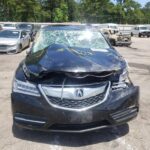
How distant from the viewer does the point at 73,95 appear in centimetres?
504

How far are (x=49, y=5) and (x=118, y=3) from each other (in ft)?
55.2

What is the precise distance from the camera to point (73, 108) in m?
4.98

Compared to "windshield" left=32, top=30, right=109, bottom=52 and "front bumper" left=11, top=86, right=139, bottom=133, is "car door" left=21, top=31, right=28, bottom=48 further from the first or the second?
"front bumper" left=11, top=86, right=139, bottom=133

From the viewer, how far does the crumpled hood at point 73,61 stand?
17.6ft

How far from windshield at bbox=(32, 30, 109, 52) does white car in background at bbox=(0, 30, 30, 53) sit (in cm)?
1197

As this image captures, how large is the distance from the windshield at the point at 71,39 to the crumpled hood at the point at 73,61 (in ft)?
2.28

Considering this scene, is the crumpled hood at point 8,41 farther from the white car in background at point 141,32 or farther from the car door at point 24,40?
the white car in background at point 141,32

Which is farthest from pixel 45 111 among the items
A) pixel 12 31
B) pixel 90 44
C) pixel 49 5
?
pixel 49 5

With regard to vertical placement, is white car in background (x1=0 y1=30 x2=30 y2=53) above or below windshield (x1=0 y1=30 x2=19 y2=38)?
below

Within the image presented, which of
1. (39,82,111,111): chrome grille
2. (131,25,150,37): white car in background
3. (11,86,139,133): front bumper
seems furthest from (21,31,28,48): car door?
(131,25,150,37): white car in background

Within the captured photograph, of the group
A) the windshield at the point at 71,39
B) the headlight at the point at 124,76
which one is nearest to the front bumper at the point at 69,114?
the headlight at the point at 124,76

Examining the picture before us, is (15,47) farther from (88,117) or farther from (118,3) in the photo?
(118,3)

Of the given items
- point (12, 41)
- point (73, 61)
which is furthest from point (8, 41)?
point (73, 61)

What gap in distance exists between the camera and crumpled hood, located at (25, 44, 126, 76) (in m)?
5.36
